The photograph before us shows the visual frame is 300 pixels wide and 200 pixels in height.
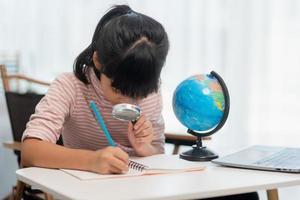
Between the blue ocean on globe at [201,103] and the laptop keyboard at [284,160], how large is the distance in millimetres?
156

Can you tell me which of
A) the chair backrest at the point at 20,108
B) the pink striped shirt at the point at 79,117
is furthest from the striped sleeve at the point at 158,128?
the chair backrest at the point at 20,108

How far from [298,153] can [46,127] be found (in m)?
0.64

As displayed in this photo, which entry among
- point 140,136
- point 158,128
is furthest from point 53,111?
point 158,128

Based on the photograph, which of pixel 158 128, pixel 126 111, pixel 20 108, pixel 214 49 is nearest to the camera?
pixel 126 111

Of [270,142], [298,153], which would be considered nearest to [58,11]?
[270,142]

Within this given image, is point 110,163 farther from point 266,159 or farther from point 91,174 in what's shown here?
point 266,159

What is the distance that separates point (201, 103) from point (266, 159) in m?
0.21

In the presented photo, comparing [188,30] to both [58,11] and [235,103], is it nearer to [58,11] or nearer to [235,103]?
[235,103]

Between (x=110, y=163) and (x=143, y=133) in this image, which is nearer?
(x=110, y=163)

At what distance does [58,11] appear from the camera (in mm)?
2621

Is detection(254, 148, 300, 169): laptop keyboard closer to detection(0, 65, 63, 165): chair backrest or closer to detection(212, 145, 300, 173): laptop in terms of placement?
detection(212, 145, 300, 173): laptop

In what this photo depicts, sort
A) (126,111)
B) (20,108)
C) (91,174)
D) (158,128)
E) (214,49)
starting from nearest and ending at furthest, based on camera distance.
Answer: (91,174), (126,111), (158,128), (20,108), (214,49)

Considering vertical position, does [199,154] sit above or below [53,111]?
below

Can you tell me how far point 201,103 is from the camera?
119 centimetres
